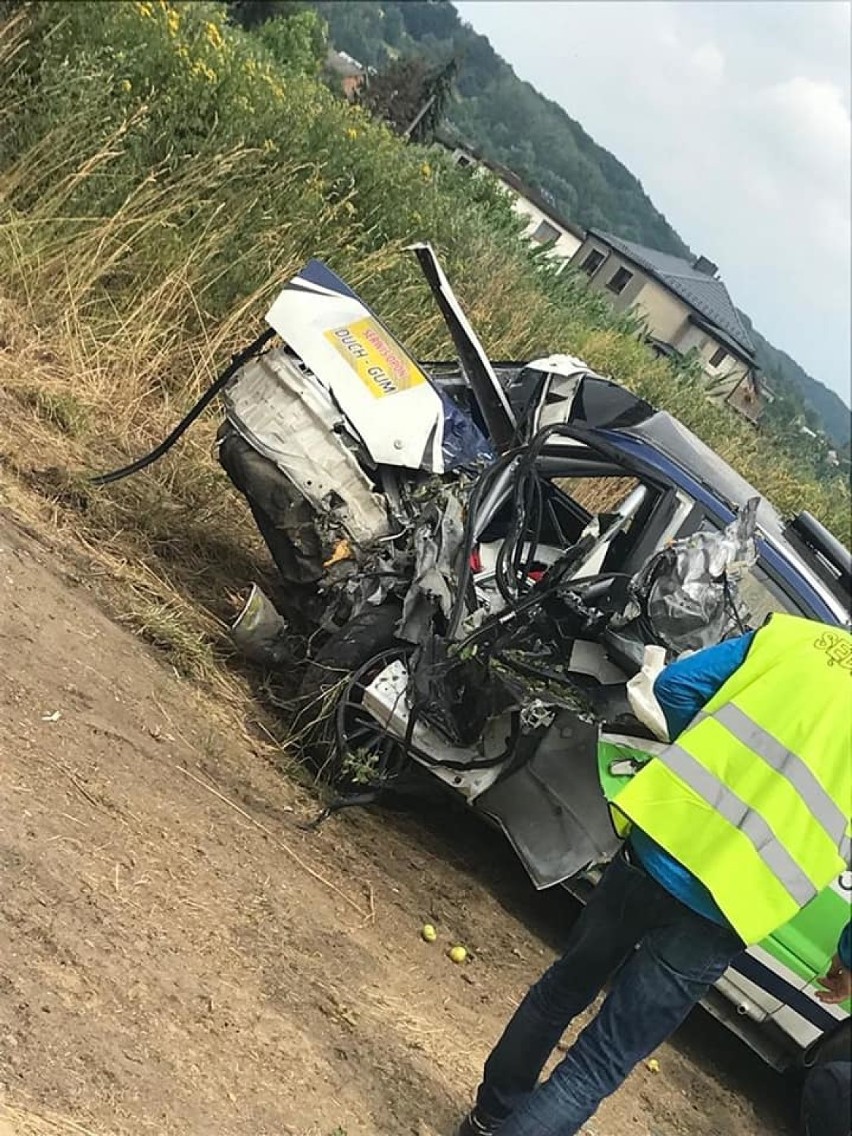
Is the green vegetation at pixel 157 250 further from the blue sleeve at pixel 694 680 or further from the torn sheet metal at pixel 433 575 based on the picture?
the blue sleeve at pixel 694 680

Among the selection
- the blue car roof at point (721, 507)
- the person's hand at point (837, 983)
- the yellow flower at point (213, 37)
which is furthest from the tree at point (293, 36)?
the person's hand at point (837, 983)

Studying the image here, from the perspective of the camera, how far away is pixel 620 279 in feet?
225

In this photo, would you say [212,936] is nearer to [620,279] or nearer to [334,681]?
[334,681]

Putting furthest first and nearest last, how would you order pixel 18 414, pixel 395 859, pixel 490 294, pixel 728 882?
pixel 490 294 → pixel 18 414 → pixel 395 859 → pixel 728 882

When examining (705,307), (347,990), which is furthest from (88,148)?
(705,307)

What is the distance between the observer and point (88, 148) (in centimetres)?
733

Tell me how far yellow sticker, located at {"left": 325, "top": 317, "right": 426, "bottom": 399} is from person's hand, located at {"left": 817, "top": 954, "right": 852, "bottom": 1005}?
10.8 feet

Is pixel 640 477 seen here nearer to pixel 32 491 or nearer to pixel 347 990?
pixel 347 990

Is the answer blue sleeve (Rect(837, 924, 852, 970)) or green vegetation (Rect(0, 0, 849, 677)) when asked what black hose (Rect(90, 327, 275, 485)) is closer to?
green vegetation (Rect(0, 0, 849, 677))

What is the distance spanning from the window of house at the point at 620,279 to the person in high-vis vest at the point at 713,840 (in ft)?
220

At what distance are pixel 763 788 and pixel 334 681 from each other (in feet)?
8.20

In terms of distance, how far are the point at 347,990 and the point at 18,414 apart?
3681 millimetres

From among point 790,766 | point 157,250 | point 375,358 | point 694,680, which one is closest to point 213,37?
point 157,250

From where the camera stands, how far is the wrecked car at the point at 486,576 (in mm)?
4395
